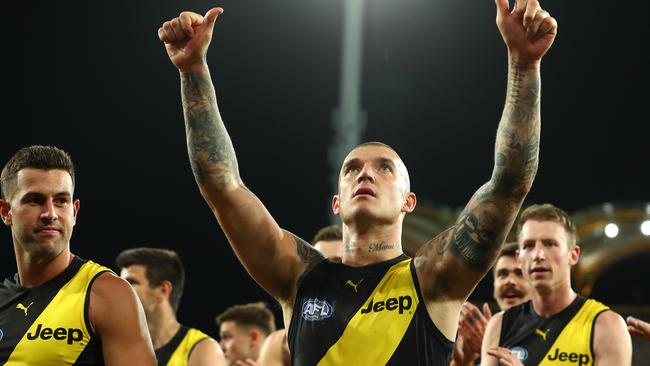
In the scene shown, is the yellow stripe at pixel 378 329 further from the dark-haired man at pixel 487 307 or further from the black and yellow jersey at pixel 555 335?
the dark-haired man at pixel 487 307

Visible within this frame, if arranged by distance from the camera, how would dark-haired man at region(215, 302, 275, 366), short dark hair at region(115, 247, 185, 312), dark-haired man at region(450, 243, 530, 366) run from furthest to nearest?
1. dark-haired man at region(215, 302, 275, 366)
2. short dark hair at region(115, 247, 185, 312)
3. dark-haired man at region(450, 243, 530, 366)

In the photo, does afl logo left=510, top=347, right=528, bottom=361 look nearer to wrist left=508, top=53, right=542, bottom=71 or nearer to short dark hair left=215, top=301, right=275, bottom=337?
wrist left=508, top=53, right=542, bottom=71

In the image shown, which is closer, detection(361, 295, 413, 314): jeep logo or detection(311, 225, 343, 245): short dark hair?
detection(361, 295, 413, 314): jeep logo

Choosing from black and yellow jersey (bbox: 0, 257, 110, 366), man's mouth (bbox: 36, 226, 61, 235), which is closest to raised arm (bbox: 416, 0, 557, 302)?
black and yellow jersey (bbox: 0, 257, 110, 366)

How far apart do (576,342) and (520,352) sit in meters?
0.33

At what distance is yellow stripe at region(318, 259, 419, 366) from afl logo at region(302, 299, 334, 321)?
116 millimetres

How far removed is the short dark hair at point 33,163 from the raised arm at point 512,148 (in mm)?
1715

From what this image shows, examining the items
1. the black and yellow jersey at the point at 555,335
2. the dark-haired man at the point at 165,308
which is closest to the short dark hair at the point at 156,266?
the dark-haired man at the point at 165,308

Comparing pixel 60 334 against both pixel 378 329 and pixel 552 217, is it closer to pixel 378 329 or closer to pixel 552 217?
pixel 378 329

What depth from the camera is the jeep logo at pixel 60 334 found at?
3277 millimetres

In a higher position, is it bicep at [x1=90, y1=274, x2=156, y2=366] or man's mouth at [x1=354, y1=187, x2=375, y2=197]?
man's mouth at [x1=354, y1=187, x2=375, y2=197]

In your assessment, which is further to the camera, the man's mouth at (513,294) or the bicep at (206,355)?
the man's mouth at (513,294)

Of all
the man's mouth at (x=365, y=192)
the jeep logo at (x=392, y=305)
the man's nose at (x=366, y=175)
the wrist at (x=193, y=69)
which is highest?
the wrist at (x=193, y=69)

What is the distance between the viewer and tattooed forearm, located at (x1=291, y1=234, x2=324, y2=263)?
3.53m
